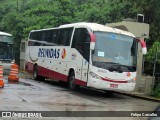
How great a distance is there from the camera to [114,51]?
17125 millimetres

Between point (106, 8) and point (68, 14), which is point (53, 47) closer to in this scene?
point (106, 8)

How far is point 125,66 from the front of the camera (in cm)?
1716

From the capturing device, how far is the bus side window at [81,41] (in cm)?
1736

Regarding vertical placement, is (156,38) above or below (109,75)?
above

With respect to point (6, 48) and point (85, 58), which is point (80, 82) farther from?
point (6, 48)

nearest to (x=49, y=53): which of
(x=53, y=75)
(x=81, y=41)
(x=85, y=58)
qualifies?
(x=53, y=75)

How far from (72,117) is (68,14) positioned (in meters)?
27.9

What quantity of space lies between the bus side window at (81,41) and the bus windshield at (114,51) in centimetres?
61

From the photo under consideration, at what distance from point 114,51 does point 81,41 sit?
186 cm

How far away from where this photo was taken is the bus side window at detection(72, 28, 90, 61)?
17.4m

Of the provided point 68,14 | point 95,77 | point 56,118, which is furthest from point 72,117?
point 68,14

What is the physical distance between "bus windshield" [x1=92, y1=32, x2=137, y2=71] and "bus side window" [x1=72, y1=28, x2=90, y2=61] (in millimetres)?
613

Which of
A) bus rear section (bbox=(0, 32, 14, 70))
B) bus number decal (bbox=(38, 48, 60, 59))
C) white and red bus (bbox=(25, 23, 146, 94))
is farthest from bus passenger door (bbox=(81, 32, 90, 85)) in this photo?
bus rear section (bbox=(0, 32, 14, 70))

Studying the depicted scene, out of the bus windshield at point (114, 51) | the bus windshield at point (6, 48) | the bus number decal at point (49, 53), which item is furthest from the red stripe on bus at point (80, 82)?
the bus windshield at point (6, 48)
